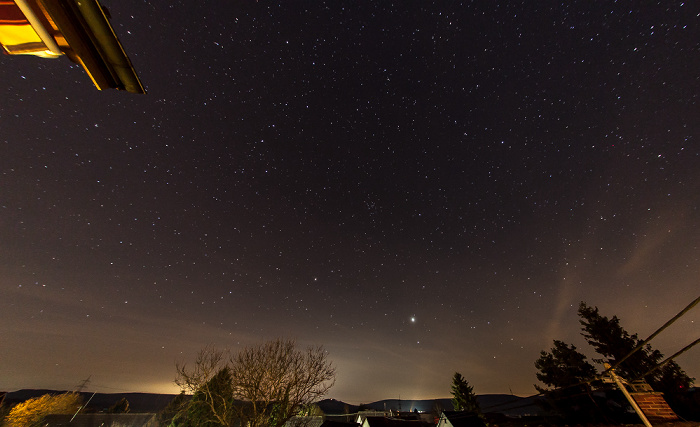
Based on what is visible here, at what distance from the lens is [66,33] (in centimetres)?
126

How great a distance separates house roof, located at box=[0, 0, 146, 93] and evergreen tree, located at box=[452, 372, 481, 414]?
6166 cm

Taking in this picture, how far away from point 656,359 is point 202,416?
52.0 meters

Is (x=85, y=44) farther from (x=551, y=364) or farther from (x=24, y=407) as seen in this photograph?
(x=24, y=407)

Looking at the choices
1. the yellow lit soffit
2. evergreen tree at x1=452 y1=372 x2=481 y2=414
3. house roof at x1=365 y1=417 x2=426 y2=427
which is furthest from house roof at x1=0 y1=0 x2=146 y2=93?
evergreen tree at x1=452 y1=372 x2=481 y2=414

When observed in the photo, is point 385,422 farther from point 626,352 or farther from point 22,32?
point 22,32

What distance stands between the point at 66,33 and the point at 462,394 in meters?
62.7

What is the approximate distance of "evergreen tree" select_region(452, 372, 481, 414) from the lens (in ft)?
158

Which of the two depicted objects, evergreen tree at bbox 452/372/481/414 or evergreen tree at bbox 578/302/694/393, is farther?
evergreen tree at bbox 452/372/481/414

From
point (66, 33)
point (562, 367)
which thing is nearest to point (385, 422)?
point (562, 367)

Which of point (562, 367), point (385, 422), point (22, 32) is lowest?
point (22, 32)

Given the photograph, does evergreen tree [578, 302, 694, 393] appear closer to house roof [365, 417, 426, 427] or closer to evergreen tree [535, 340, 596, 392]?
evergreen tree [535, 340, 596, 392]

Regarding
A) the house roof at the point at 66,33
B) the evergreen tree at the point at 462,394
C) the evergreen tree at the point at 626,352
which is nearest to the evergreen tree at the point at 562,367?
the evergreen tree at the point at 626,352

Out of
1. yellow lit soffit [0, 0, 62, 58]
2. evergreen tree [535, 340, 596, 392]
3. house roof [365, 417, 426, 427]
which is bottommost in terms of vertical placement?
yellow lit soffit [0, 0, 62, 58]

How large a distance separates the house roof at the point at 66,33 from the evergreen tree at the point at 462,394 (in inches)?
2428
